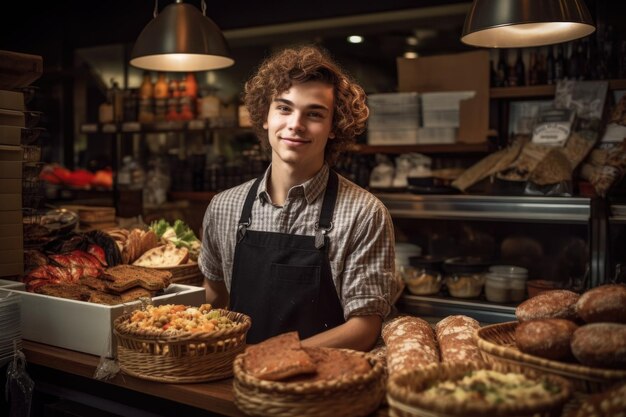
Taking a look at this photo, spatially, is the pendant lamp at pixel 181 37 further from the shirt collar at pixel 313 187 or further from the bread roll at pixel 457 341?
the bread roll at pixel 457 341

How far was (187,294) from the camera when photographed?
2580mm

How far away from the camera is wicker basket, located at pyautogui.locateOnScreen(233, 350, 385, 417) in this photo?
162cm

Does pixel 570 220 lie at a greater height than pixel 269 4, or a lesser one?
lesser

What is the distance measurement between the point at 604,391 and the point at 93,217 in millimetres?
3363

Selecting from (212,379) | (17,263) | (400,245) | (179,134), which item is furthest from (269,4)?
(212,379)

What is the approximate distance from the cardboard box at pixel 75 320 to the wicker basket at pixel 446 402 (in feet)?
3.51

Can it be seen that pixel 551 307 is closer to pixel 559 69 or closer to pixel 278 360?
pixel 278 360

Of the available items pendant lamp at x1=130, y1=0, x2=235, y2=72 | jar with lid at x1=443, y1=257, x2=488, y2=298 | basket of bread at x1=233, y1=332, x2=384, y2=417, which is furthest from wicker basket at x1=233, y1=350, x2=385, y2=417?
jar with lid at x1=443, y1=257, x2=488, y2=298

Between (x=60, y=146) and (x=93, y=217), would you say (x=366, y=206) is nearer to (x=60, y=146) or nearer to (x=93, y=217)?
(x=93, y=217)

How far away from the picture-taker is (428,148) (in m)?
4.83

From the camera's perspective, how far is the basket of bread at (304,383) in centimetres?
163

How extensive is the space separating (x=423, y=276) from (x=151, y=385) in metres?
2.54

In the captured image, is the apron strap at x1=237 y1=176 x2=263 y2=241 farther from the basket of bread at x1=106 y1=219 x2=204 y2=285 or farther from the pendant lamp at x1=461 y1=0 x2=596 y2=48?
the pendant lamp at x1=461 y1=0 x2=596 y2=48

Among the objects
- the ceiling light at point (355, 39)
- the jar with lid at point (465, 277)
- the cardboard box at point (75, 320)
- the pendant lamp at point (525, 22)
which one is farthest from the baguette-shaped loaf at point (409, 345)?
the ceiling light at point (355, 39)
